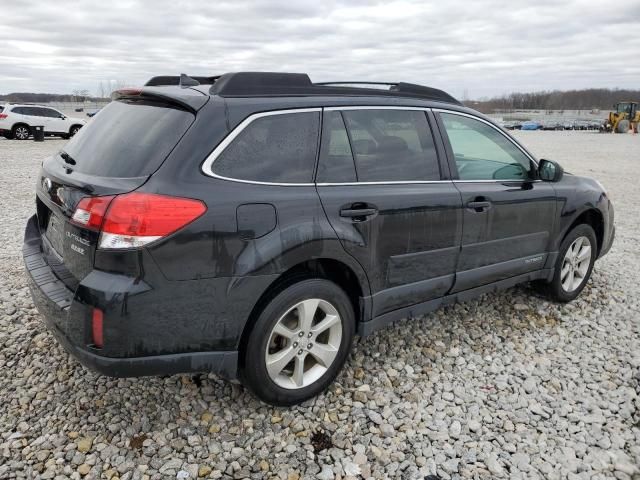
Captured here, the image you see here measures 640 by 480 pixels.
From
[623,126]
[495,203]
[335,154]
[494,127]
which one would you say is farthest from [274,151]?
[623,126]

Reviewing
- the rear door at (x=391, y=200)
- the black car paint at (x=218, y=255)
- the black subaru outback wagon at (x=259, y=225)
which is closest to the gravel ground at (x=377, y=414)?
A: the black subaru outback wagon at (x=259, y=225)

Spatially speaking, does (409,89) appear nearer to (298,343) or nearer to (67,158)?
(298,343)

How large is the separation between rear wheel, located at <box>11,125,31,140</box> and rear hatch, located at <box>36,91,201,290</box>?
2259cm

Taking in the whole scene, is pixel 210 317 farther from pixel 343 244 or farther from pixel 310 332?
pixel 343 244

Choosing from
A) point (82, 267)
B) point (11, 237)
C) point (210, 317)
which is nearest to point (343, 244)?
point (210, 317)

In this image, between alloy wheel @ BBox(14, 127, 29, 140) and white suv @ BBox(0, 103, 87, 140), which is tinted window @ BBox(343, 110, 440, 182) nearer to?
white suv @ BBox(0, 103, 87, 140)

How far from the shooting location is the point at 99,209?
243cm

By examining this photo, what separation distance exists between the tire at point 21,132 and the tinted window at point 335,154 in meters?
23.4

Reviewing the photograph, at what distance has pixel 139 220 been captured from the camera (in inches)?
93.1

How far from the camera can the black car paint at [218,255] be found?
243 centimetres

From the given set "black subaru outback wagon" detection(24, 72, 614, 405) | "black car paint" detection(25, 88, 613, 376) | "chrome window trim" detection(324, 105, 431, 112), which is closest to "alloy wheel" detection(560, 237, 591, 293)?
"black subaru outback wagon" detection(24, 72, 614, 405)

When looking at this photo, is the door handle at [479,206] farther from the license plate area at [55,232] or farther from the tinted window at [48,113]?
the tinted window at [48,113]

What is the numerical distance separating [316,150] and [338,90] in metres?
0.48

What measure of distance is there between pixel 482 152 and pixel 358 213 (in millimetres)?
1502
